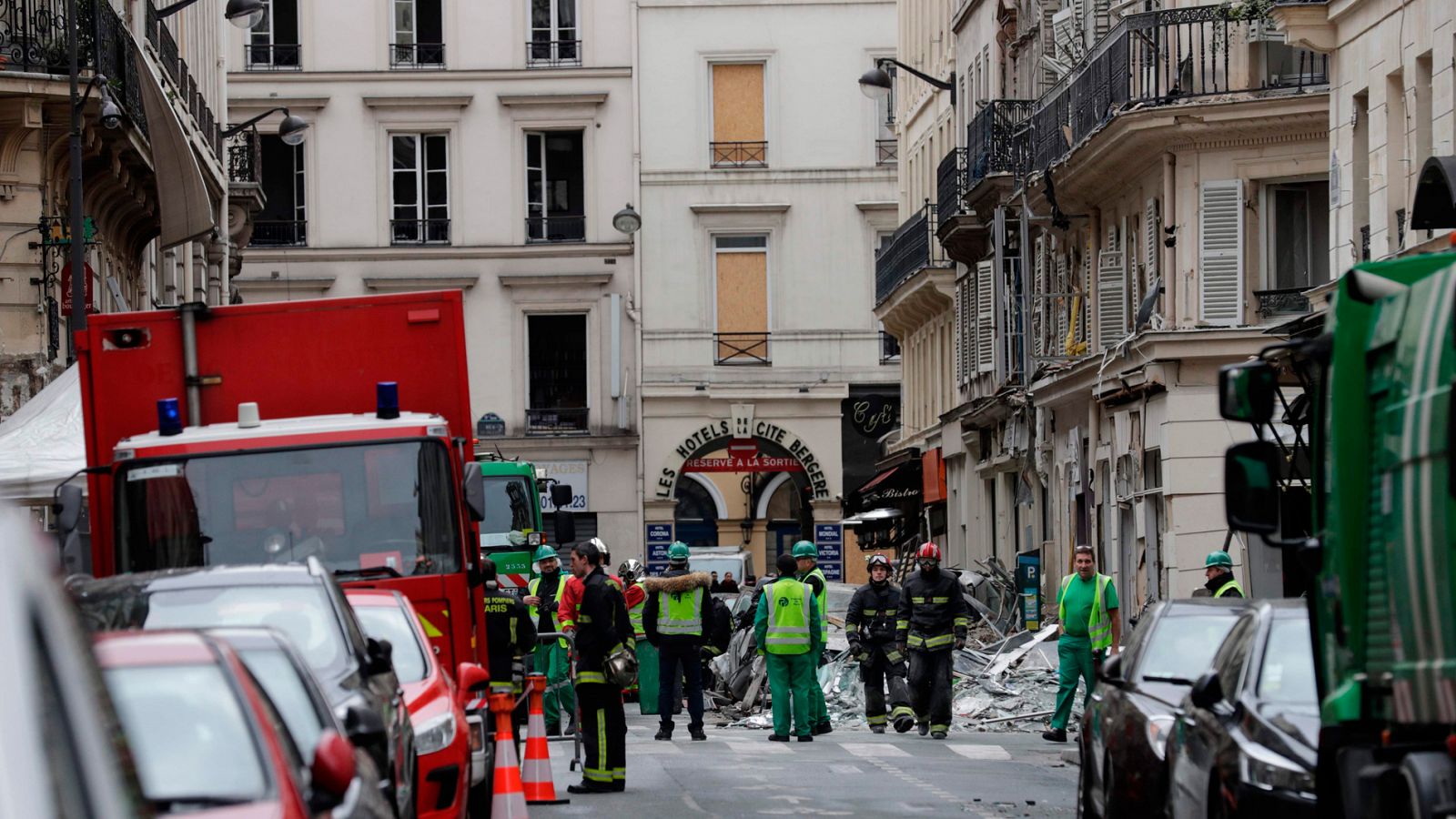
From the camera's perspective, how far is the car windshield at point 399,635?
40.9ft

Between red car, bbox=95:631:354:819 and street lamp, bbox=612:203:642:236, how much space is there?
4628 cm

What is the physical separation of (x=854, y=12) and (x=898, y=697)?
34985mm

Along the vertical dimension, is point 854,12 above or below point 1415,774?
above

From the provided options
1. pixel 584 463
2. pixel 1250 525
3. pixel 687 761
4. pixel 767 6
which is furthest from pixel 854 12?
pixel 1250 525

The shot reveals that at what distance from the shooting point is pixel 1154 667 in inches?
507

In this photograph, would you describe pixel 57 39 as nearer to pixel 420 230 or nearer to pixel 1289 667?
pixel 1289 667

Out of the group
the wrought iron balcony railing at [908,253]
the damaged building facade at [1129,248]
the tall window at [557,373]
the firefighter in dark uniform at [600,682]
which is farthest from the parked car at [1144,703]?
the tall window at [557,373]

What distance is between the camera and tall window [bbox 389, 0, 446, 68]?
5638 centimetres

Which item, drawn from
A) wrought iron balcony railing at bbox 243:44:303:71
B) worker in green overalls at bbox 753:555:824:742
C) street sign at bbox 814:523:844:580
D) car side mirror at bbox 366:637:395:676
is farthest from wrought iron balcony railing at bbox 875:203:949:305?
car side mirror at bbox 366:637:395:676

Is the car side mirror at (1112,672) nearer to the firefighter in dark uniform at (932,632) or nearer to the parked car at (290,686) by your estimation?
the parked car at (290,686)

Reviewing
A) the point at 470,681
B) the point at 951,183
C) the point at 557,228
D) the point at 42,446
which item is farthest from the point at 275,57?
the point at 470,681

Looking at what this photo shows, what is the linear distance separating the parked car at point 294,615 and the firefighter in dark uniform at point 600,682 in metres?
5.79

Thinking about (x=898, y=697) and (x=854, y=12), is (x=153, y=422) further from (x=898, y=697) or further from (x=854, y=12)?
(x=854, y=12)

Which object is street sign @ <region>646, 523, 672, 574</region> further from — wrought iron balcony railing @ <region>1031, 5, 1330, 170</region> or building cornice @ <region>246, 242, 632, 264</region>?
wrought iron balcony railing @ <region>1031, 5, 1330, 170</region>
